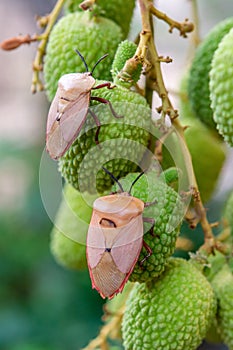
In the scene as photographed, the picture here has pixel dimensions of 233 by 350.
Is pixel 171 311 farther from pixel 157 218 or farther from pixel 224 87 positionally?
pixel 224 87

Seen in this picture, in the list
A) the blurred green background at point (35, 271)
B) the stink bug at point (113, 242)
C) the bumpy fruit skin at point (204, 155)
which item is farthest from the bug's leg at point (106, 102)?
the blurred green background at point (35, 271)

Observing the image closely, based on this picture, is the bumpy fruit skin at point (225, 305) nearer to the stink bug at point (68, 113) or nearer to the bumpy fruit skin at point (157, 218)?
the bumpy fruit skin at point (157, 218)

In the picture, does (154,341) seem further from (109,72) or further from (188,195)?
(109,72)

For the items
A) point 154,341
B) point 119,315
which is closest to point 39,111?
point 119,315

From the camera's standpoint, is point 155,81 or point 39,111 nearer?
point 155,81

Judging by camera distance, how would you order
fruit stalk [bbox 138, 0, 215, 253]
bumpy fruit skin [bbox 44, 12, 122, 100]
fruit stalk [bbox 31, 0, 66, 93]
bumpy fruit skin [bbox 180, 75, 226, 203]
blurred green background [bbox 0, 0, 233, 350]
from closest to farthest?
fruit stalk [bbox 138, 0, 215, 253]
bumpy fruit skin [bbox 44, 12, 122, 100]
fruit stalk [bbox 31, 0, 66, 93]
bumpy fruit skin [bbox 180, 75, 226, 203]
blurred green background [bbox 0, 0, 233, 350]

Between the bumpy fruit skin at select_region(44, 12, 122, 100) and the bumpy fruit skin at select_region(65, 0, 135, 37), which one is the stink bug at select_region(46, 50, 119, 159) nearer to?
the bumpy fruit skin at select_region(44, 12, 122, 100)

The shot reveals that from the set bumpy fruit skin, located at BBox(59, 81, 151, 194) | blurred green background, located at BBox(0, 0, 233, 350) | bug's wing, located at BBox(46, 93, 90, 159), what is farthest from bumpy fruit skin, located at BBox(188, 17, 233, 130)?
blurred green background, located at BBox(0, 0, 233, 350)
